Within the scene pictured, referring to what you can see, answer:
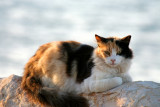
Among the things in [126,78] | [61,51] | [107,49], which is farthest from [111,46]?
[61,51]

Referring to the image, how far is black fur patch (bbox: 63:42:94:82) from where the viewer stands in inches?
247

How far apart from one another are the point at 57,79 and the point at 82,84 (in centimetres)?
54

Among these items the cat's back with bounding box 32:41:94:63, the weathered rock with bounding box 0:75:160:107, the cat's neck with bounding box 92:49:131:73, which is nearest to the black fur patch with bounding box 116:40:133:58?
the cat's neck with bounding box 92:49:131:73

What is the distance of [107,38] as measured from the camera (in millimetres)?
6336

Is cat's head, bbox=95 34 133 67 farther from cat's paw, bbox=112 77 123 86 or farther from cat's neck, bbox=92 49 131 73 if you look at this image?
cat's paw, bbox=112 77 123 86

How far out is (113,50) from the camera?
19.4 feet

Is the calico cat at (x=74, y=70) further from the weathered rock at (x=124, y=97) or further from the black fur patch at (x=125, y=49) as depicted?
the weathered rock at (x=124, y=97)

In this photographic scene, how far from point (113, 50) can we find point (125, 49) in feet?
1.09

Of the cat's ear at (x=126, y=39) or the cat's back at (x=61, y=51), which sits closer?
the cat's ear at (x=126, y=39)

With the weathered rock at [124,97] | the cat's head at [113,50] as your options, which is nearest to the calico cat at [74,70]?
the cat's head at [113,50]

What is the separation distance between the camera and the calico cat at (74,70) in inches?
233

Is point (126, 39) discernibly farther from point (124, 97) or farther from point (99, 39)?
point (124, 97)

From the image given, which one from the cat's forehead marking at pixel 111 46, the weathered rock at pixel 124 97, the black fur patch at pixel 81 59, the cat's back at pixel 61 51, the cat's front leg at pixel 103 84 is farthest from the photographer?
the cat's back at pixel 61 51

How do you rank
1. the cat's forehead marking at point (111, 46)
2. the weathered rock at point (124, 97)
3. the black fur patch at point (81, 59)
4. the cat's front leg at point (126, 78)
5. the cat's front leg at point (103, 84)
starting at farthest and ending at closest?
the black fur patch at point (81, 59) → the cat's front leg at point (126, 78) → the cat's forehead marking at point (111, 46) → the cat's front leg at point (103, 84) → the weathered rock at point (124, 97)
